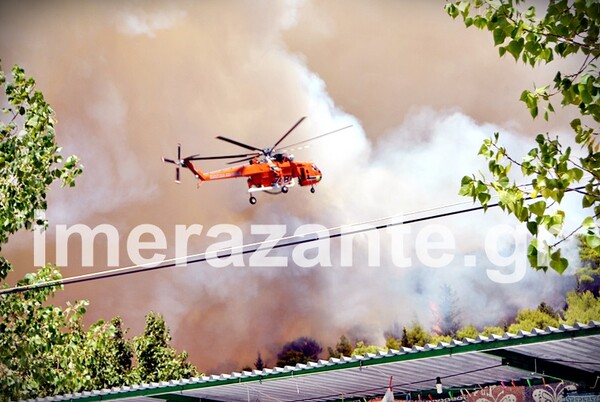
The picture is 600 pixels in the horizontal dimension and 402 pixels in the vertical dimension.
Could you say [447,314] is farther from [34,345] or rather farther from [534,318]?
[34,345]

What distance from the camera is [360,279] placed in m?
14.5

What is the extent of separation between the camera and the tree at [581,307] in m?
14.9

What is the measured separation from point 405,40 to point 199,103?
354cm

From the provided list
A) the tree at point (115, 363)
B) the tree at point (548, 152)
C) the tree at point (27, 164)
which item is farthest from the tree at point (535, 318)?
the tree at point (548, 152)

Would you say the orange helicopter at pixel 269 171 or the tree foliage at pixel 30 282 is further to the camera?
the orange helicopter at pixel 269 171

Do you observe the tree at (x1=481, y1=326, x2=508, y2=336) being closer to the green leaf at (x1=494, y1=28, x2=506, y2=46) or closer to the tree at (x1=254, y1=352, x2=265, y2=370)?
the tree at (x1=254, y1=352, x2=265, y2=370)

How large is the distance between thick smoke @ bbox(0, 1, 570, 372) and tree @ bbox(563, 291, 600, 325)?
597mm

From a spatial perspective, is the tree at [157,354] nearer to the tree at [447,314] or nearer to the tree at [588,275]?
the tree at [447,314]

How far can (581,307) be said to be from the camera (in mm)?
15250

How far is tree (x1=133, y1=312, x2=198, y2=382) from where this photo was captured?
15031 mm

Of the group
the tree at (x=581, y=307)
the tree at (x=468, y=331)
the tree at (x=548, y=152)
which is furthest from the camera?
the tree at (x=581, y=307)

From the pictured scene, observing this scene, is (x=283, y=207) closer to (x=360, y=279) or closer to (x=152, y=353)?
(x=360, y=279)

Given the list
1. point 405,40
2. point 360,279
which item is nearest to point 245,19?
point 405,40

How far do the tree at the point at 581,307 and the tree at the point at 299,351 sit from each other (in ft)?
14.3
